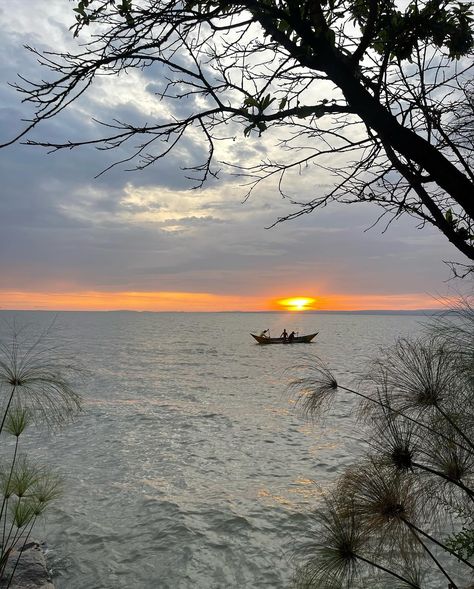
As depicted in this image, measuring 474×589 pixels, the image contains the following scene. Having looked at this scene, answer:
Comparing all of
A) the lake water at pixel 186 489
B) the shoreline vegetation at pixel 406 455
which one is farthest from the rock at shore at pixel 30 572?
the shoreline vegetation at pixel 406 455

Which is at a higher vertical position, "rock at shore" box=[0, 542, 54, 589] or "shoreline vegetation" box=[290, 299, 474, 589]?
"shoreline vegetation" box=[290, 299, 474, 589]

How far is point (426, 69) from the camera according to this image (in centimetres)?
270

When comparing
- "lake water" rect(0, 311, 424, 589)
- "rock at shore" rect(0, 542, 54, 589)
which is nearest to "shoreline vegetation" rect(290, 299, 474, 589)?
"lake water" rect(0, 311, 424, 589)

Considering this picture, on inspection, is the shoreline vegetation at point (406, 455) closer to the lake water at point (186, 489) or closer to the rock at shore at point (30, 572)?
the lake water at point (186, 489)

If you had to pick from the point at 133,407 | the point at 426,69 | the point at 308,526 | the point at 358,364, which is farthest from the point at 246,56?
the point at 358,364

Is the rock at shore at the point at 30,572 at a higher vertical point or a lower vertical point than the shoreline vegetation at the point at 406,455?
lower

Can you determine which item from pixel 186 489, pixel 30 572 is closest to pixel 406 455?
pixel 30 572

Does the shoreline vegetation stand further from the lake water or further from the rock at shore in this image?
the rock at shore

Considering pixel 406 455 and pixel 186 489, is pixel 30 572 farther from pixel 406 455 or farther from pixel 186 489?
pixel 186 489

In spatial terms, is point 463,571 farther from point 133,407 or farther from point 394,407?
point 133,407

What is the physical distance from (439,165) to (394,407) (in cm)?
219

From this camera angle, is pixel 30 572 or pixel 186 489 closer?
pixel 30 572

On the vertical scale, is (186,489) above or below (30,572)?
below

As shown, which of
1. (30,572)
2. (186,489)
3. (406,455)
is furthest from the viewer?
(186,489)
